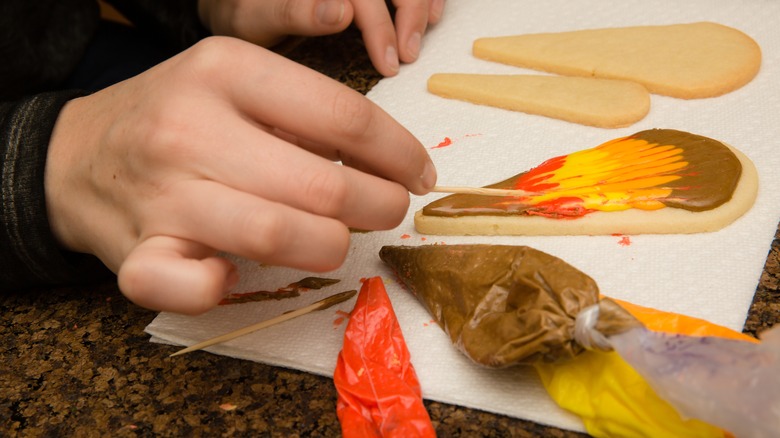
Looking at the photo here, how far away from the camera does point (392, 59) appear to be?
120cm

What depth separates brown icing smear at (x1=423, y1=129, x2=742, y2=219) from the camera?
83 centimetres

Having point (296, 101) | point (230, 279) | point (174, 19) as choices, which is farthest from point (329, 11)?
point (230, 279)

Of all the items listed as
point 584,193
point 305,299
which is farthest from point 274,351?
point 584,193

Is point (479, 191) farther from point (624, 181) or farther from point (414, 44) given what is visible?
point (414, 44)

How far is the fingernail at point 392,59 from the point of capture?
3.91 feet

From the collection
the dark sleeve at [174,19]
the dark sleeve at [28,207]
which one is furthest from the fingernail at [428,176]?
the dark sleeve at [174,19]

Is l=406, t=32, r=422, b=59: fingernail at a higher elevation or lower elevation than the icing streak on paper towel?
higher

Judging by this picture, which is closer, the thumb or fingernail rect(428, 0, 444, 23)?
the thumb

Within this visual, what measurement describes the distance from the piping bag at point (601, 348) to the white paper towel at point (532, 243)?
0.12 ft

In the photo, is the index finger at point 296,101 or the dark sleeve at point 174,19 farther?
the dark sleeve at point 174,19

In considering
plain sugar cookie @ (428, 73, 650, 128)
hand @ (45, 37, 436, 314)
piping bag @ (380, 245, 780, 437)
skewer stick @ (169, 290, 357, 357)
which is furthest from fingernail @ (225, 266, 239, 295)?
plain sugar cookie @ (428, 73, 650, 128)

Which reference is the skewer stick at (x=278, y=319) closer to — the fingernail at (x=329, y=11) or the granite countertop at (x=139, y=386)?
the granite countertop at (x=139, y=386)

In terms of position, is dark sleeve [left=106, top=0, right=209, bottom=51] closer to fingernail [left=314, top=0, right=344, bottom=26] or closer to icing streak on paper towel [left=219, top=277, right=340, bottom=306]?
fingernail [left=314, top=0, right=344, bottom=26]

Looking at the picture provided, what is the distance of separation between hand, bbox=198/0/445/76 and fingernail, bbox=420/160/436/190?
450 millimetres
